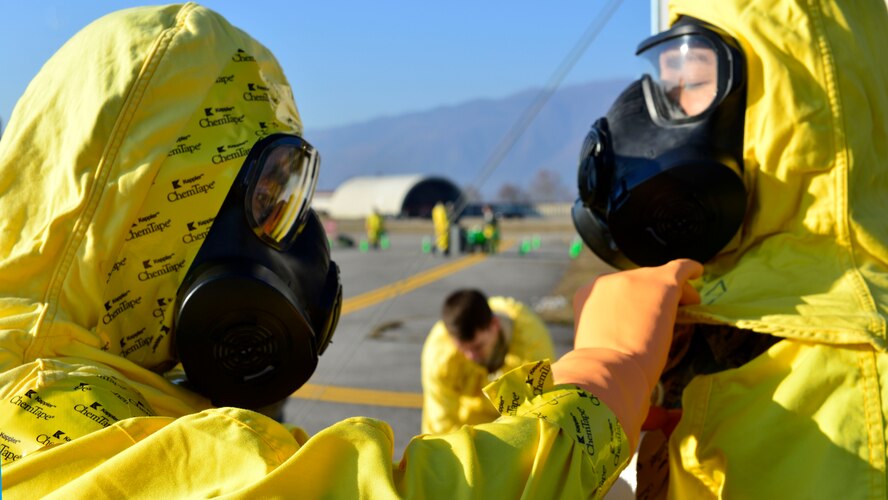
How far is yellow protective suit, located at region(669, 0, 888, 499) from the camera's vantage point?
1.43 metres

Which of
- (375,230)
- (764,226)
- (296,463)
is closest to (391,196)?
(375,230)

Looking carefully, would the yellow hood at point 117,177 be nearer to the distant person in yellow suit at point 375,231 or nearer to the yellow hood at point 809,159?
the yellow hood at point 809,159

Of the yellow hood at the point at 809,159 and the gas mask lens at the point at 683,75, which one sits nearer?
the yellow hood at the point at 809,159

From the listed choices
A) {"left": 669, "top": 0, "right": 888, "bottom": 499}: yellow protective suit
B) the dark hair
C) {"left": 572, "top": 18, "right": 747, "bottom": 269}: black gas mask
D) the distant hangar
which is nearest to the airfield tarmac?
the dark hair

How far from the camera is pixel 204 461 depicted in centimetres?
104

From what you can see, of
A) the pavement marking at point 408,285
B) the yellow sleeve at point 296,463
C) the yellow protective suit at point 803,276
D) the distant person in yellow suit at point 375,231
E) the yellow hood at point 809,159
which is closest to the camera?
the yellow sleeve at point 296,463

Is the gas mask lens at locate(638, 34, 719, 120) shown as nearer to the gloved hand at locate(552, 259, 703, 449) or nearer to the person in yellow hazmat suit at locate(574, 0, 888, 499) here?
the person in yellow hazmat suit at locate(574, 0, 888, 499)

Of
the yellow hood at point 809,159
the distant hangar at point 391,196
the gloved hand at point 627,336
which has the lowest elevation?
the distant hangar at point 391,196

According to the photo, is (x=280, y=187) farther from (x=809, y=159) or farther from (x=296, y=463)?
(x=809, y=159)

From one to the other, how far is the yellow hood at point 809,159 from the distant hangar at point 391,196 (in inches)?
2199

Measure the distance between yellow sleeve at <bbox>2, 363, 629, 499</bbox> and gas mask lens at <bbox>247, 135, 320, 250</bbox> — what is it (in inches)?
16.7

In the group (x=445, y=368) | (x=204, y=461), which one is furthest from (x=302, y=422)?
(x=204, y=461)

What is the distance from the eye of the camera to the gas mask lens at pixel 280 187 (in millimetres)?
1441

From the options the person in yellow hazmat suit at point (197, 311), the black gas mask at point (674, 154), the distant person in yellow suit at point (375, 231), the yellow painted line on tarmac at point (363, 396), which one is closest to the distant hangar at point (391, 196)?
the distant person in yellow suit at point (375, 231)
